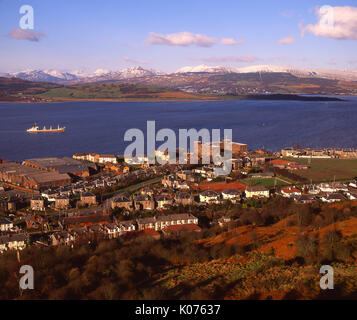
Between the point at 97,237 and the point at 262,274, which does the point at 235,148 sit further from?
the point at 262,274

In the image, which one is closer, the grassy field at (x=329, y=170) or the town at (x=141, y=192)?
the town at (x=141, y=192)

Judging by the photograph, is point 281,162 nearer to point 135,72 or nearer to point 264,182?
point 264,182

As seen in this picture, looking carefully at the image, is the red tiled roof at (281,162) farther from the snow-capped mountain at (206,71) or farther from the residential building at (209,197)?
the snow-capped mountain at (206,71)

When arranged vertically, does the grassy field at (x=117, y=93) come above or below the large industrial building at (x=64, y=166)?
above

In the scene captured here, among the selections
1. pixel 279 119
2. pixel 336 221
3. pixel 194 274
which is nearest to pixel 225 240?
pixel 194 274

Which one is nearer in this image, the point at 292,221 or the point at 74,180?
the point at 292,221

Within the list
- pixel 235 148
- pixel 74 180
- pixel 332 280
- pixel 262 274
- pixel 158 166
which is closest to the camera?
pixel 332 280

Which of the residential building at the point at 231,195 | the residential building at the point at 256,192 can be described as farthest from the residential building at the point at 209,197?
the residential building at the point at 256,192
